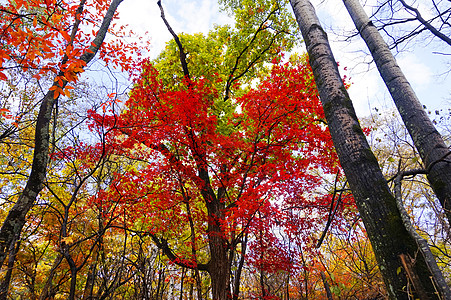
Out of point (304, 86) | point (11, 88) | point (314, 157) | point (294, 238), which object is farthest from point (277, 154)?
point (11, 88)

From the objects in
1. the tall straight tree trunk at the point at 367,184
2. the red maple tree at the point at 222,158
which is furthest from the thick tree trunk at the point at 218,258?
the tall straight tree trunk at the point at 367,184

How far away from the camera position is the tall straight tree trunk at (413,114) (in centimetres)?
239

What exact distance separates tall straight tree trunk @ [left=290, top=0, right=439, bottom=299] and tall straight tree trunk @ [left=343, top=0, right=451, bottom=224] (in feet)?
4.41

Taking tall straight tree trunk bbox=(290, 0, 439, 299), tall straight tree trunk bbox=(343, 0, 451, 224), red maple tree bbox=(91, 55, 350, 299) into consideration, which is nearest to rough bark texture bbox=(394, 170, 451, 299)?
tall straight tree trunk bbox=(290, 0, 439, 299)

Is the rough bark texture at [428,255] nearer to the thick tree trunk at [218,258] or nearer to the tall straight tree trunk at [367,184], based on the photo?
the tall straight tree trunk at [367,184]

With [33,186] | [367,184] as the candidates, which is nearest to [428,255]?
[367,184]

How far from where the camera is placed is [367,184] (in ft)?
5.09

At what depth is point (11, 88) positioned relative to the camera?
636cm

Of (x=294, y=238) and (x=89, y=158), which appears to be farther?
(x=294, y=238)

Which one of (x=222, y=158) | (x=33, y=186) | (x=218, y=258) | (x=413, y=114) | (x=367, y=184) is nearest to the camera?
(x=367, y=184)

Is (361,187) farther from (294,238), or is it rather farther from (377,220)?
(294,238)

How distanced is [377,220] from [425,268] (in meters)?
0.32

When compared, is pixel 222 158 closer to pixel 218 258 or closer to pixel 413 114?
pixel 218 258

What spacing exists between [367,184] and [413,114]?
2.20m
